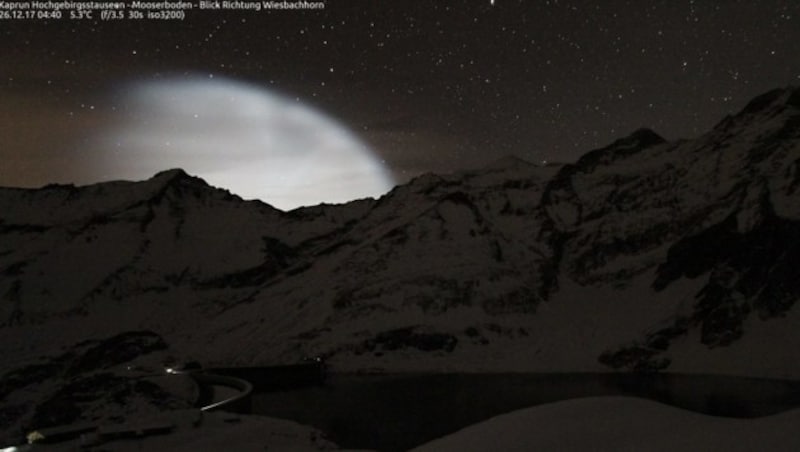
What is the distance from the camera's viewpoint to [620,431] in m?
19.7

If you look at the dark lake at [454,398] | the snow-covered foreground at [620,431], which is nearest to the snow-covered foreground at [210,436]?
the snow-covered foreground at [620,431]

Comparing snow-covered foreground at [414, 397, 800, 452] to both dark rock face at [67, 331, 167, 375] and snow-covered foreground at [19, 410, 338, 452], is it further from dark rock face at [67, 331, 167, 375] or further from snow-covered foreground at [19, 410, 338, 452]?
dark rock face at [67, 331, 167, 375]

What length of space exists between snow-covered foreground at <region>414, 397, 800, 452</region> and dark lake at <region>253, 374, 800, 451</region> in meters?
34.3

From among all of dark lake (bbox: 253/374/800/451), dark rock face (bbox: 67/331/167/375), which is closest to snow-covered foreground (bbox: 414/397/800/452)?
dark lake (bbox: 253/374/800/451)

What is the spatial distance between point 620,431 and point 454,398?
249ft

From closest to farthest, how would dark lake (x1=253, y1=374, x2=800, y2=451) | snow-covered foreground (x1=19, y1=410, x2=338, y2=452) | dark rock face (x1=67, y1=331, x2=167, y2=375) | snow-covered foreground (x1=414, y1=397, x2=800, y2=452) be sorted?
snow-covered foreground (x1=414, y1=397, x2=800, y2=452), snow-covered foreground (x1=19, y1=410, x2=338, y2=452), dark lake (x1=253, y1=374, x2=800, y2=451), dark rock face (x1=67, y1=331, x2=167, y2=375)

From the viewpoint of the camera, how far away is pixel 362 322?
175 m

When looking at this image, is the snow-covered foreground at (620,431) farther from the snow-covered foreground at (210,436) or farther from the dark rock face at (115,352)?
the dark rock face at (115,352)

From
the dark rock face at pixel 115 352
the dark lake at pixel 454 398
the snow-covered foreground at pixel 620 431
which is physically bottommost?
the dark lake at pixel 454 398

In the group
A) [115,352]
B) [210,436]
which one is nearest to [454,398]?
[210,436]

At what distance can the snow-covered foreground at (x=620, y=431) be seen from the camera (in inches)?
645

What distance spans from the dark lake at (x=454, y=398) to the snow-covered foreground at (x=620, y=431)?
3434 centimetres

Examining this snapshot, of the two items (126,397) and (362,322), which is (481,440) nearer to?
(126,397)

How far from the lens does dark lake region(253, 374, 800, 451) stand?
6788cm
